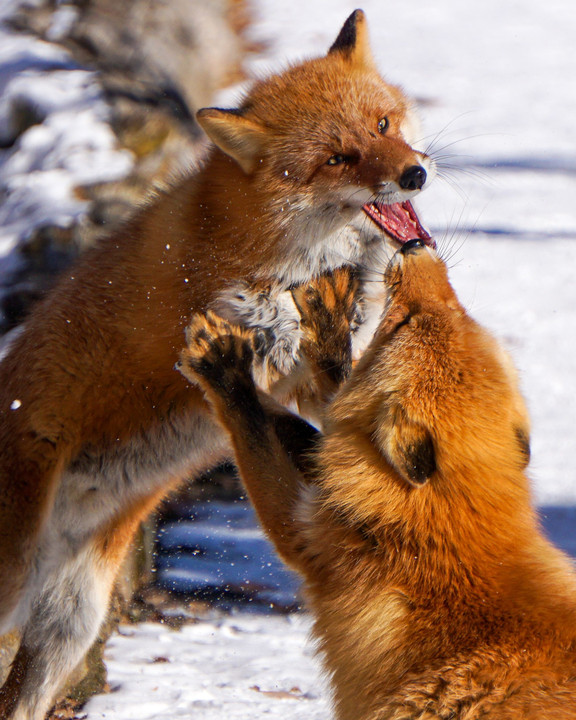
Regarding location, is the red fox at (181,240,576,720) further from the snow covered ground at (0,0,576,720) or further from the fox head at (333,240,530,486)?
the snow covered ground at (0,0,576,720)

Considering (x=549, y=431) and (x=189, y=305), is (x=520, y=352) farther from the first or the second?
→ (x=189, y=305)

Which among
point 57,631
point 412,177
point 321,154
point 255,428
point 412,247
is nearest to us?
point 412,247

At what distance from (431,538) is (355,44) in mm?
2714

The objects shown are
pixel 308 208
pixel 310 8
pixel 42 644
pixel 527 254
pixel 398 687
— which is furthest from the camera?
pixel 310 8

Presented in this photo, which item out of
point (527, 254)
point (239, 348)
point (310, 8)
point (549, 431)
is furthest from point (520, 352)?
point (310, 8)

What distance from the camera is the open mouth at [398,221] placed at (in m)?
3.67

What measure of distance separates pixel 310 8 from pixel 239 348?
395 inches

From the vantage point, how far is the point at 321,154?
11.9 ft

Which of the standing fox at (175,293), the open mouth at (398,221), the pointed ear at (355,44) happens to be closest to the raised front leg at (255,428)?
the standing fox at (175,293)

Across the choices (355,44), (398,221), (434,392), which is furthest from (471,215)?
(434,392)

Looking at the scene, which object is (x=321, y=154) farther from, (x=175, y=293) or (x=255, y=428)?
(x=255, y=428)

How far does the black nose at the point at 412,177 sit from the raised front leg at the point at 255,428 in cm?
95

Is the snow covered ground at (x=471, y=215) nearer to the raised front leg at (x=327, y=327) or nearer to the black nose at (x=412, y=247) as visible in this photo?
the raised front leg at (x=327, y=327)

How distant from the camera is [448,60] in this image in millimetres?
11094
